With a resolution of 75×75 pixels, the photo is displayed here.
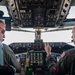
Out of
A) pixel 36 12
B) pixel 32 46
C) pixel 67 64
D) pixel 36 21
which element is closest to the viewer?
pixel 67 64

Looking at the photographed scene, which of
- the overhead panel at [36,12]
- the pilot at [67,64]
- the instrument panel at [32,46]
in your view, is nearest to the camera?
the pilot at [67,64]

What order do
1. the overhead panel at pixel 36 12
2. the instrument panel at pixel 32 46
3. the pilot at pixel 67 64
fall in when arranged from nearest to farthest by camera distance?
the pilot at pixel 67 64, the overhead panel at pixel 36 12, the instrument panel at pixel 32 46

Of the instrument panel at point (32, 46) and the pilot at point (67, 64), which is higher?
the pilot at point (67, 64)

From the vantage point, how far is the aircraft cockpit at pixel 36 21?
2852 millimetres

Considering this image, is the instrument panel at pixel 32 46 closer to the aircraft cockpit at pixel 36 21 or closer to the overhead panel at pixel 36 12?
the aircraft cockpit at pixel 36 21

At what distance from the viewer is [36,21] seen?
3.62 meters

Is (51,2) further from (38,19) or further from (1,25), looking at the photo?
(1,25)

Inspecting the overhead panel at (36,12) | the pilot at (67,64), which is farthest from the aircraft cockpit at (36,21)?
the pilot at (67,64)

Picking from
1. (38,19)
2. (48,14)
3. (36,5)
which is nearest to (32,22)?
(38,19)

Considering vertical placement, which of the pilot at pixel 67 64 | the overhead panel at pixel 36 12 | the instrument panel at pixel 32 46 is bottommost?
the instrument panel at pixel 32 46

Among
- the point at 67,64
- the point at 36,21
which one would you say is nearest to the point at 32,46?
the point at 36,21

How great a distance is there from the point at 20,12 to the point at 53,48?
0.91 metres

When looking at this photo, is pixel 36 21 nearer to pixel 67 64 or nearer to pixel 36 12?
pixel 36 12

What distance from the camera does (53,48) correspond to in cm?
362
